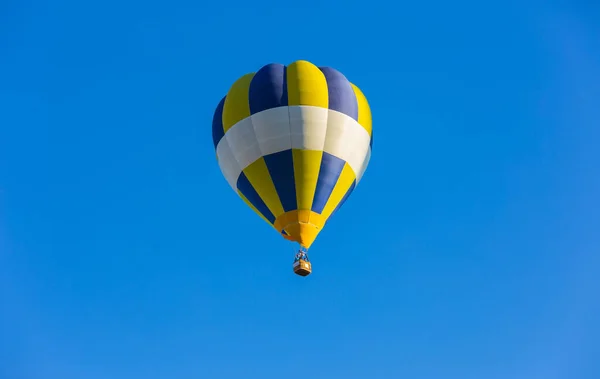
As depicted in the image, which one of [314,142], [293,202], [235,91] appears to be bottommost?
[293,202]

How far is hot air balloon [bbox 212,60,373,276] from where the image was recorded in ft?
61.3

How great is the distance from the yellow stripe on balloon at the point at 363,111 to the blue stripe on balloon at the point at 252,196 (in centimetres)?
301

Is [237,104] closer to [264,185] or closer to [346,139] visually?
[264,185]

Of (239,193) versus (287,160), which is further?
(239,193)

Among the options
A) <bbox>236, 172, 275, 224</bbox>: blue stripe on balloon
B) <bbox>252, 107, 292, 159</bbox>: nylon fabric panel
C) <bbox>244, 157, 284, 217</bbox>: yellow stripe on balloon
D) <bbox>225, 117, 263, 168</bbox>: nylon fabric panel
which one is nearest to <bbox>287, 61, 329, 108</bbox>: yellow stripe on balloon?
<bbox>252, 107, 292, 159</bbox>: nylon fabric panel

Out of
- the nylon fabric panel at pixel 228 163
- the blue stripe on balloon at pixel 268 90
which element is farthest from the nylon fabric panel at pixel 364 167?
the nylon fabric panel at pixel 228 163

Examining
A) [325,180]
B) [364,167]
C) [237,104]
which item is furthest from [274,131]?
[364,167]

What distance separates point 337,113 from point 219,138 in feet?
9.65

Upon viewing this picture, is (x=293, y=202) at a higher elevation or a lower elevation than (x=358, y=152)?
lower

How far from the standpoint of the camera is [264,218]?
19.5 meters

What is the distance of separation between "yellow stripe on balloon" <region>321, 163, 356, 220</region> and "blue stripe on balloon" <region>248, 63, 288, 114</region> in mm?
2148

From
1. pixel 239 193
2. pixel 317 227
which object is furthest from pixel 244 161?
pixel 317 227

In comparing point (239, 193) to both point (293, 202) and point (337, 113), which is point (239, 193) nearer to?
point (293, 202)

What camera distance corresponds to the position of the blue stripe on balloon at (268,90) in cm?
1891
